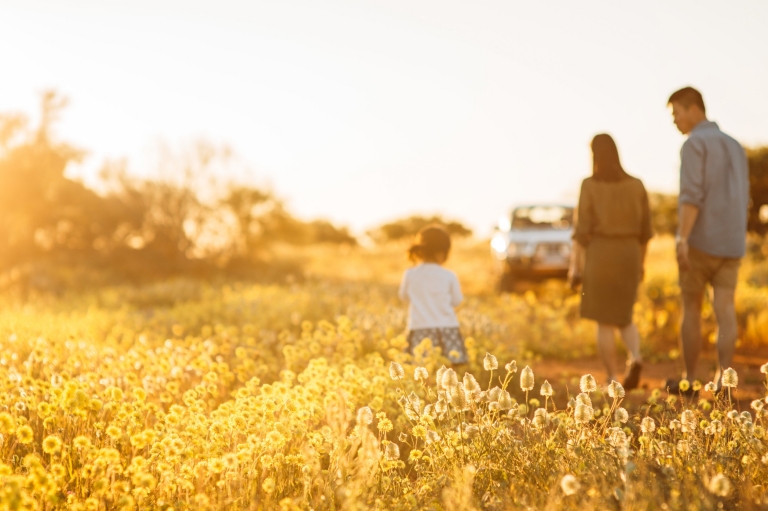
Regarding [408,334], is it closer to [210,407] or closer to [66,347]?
[210,407]

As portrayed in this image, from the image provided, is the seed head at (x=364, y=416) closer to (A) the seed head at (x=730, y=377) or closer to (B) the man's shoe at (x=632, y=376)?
(A) the seed head at (x=730, y=377)

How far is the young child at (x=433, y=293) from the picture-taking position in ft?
18.4

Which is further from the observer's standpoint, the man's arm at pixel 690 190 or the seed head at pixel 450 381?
the man's arm at pixel 690 190

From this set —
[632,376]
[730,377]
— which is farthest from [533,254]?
[730,377]

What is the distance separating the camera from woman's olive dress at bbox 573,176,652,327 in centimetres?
566

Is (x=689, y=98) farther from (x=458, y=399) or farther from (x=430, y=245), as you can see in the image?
(x=458, y=399)

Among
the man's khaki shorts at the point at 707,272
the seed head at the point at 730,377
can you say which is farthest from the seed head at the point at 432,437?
the man's khaki shorts at the point at 707,272

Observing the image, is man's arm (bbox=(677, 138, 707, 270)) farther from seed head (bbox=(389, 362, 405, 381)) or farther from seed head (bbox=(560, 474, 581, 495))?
seed head (bbox=(560, 474, 581, 495))

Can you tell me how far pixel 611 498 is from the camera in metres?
2.63

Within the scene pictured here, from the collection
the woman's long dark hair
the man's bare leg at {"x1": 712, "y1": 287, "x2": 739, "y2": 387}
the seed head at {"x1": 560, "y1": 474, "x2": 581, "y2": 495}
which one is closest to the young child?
the woman's long dark hair

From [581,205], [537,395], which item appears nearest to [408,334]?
[537,395]

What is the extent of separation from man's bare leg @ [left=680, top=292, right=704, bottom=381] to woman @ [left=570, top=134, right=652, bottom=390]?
0.45 metres

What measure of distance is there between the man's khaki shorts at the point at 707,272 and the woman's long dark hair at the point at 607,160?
762 millimetres

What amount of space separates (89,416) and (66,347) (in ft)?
6.64
